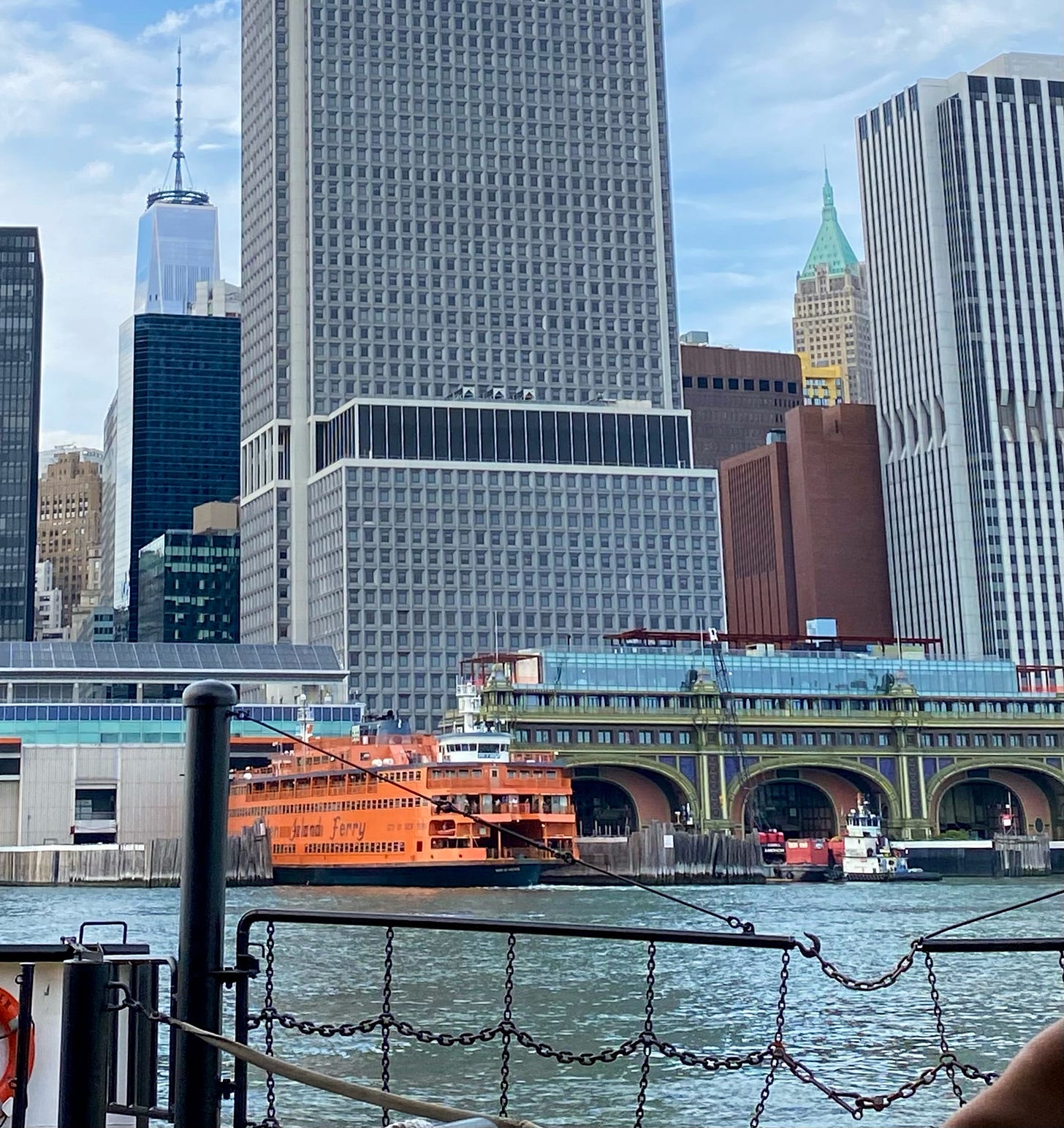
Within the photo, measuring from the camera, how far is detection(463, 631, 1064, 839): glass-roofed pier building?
13450cm

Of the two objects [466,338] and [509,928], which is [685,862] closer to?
[466,338]

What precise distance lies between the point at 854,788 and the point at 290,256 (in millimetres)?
91892

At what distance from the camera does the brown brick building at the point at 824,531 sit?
192 metres

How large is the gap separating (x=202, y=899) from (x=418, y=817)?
92.3m

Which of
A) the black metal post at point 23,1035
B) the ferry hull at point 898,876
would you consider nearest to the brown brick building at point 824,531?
the ferry hull at point 898,876

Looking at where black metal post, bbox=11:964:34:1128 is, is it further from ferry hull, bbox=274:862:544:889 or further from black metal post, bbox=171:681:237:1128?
ferry hull, bbox=274:862:544:889

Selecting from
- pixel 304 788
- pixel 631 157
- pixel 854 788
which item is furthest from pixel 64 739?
pixel 631 157

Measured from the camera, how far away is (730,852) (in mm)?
109688

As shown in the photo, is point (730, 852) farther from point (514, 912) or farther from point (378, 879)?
point (514, 912)

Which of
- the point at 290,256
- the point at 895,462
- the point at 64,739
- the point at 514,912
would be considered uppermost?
the point at 290,256

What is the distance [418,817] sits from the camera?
9950 centimetres

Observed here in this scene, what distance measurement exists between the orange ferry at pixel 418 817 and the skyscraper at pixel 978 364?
285 feet

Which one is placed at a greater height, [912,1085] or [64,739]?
[64,739]

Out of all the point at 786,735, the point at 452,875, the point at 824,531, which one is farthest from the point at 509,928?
the point at 824,531
